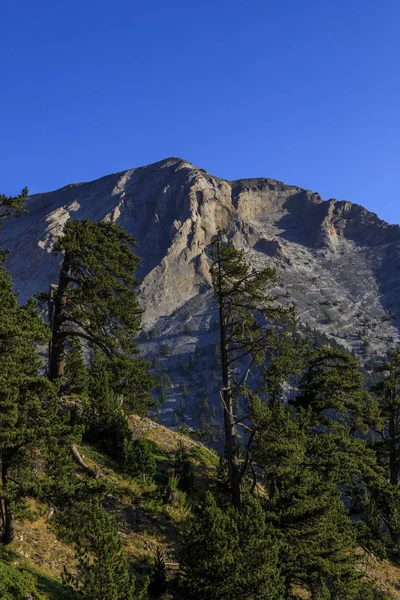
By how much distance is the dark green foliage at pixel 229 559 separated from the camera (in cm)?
918

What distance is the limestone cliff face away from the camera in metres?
147

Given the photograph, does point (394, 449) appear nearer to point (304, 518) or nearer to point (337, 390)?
point (337, 390)

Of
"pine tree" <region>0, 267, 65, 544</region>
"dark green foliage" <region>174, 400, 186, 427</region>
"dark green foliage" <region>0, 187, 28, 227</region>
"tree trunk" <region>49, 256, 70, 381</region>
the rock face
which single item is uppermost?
the rock face

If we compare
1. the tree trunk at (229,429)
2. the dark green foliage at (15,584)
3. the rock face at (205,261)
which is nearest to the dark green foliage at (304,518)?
the tree trunk at (229,429)

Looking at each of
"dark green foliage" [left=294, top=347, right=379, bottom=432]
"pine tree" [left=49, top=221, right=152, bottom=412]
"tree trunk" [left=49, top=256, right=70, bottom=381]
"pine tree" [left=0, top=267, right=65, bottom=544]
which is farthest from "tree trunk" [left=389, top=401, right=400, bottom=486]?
"pine tree" [left=0, top=267, right=65, bottom=544]

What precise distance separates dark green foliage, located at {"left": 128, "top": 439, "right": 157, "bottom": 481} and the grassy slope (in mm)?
304

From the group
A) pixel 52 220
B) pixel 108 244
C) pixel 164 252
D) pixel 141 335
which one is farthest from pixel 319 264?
pixel 108 244

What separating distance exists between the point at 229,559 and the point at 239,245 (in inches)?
6441

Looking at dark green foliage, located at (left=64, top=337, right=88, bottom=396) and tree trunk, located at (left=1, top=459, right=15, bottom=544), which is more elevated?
dark green foliage, located at (left=64, top=337, right=88, bottom=396)

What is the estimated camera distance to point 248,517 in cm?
1031

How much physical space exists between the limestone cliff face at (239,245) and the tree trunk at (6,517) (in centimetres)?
12793

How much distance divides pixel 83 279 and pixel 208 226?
16116 centimetres

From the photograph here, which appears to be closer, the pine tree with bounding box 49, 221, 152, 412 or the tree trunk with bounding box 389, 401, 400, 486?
the pine tree with bounding box 49, 221, 152, 412

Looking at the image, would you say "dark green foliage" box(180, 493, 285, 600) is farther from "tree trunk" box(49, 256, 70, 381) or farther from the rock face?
the rock face
